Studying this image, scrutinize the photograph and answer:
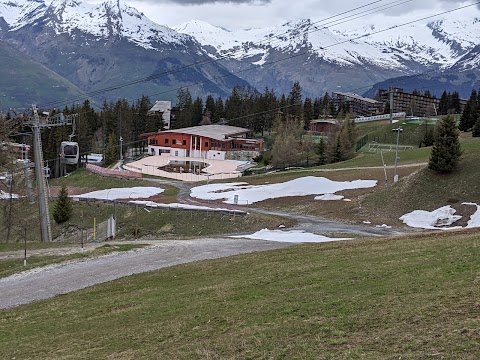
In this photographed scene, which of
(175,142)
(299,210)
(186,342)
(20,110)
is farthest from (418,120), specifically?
(186,342)

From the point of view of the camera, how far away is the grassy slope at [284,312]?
1159 centimetres

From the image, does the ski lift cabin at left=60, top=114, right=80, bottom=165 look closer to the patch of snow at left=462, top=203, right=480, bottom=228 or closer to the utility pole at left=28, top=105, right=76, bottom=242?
the utility pole at left=28, top=105, right=76, bottom=242

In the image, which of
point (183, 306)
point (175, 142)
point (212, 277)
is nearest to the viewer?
point (183, 306)

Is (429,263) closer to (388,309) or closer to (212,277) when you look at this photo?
(388,309)

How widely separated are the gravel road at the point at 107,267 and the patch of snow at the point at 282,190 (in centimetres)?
2660

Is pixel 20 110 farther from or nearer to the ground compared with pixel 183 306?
farther from the ground

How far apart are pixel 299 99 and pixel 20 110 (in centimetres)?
12955

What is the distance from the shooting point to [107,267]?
30125 millimetres

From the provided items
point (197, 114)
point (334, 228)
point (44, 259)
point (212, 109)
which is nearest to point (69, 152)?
point (44, 259)

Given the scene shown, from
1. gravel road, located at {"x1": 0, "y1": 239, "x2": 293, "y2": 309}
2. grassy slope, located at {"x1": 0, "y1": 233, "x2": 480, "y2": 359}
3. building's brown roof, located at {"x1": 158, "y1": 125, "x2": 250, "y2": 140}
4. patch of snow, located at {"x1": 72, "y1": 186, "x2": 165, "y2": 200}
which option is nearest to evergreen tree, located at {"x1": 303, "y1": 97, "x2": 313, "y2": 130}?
building's brown roof, located at {"x1": 158, "y1": 125, "x2": 250, "y2": 140}

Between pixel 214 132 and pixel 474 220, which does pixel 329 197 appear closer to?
pixel 474 220

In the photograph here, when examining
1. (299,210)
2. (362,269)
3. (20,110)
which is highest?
(20,110)

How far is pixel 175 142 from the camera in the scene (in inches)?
5118

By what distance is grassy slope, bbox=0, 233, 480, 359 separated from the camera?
456 inches
